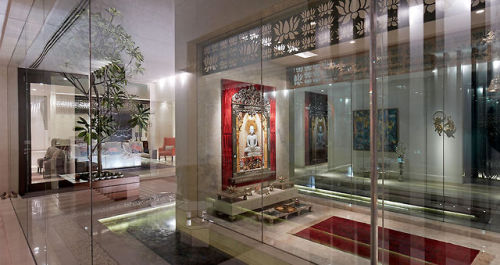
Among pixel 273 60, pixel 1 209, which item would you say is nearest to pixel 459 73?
pixel 273 60

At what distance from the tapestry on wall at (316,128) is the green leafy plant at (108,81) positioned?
82 centimetres

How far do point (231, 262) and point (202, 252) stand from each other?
5.9 inches

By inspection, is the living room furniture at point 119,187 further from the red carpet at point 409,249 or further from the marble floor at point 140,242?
the red carpet at point 409,249

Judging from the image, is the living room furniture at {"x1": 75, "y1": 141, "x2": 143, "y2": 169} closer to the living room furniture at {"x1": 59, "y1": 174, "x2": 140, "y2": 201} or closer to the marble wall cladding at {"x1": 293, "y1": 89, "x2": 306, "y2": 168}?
the living room furniture at {"x1": 59, "y1": 174, "x2": 140, "y2": 201}

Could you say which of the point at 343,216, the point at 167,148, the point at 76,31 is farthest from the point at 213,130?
the point at 76,31

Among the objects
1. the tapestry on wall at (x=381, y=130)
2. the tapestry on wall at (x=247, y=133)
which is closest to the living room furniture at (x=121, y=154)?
the tapestry on wall at (x=247, y=133)

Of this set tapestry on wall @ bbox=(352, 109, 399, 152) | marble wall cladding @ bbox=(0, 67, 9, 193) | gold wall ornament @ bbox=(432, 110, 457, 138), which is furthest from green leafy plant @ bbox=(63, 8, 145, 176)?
marble wall cladding @ bbox=(0, 67, 9, 193)

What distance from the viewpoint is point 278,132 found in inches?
62.4

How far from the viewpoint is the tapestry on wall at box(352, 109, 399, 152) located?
74cm

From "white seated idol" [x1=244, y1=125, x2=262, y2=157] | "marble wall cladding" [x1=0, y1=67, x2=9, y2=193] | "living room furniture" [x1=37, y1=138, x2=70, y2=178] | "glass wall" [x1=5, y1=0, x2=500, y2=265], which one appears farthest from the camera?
"marble wall cladding" [x1=0, y1=67, x2=9, y2=193]

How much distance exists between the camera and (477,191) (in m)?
1.01

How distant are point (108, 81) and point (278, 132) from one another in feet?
3.43

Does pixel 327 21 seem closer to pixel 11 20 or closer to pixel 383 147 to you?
pixel 383 147

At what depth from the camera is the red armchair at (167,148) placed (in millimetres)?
1276
